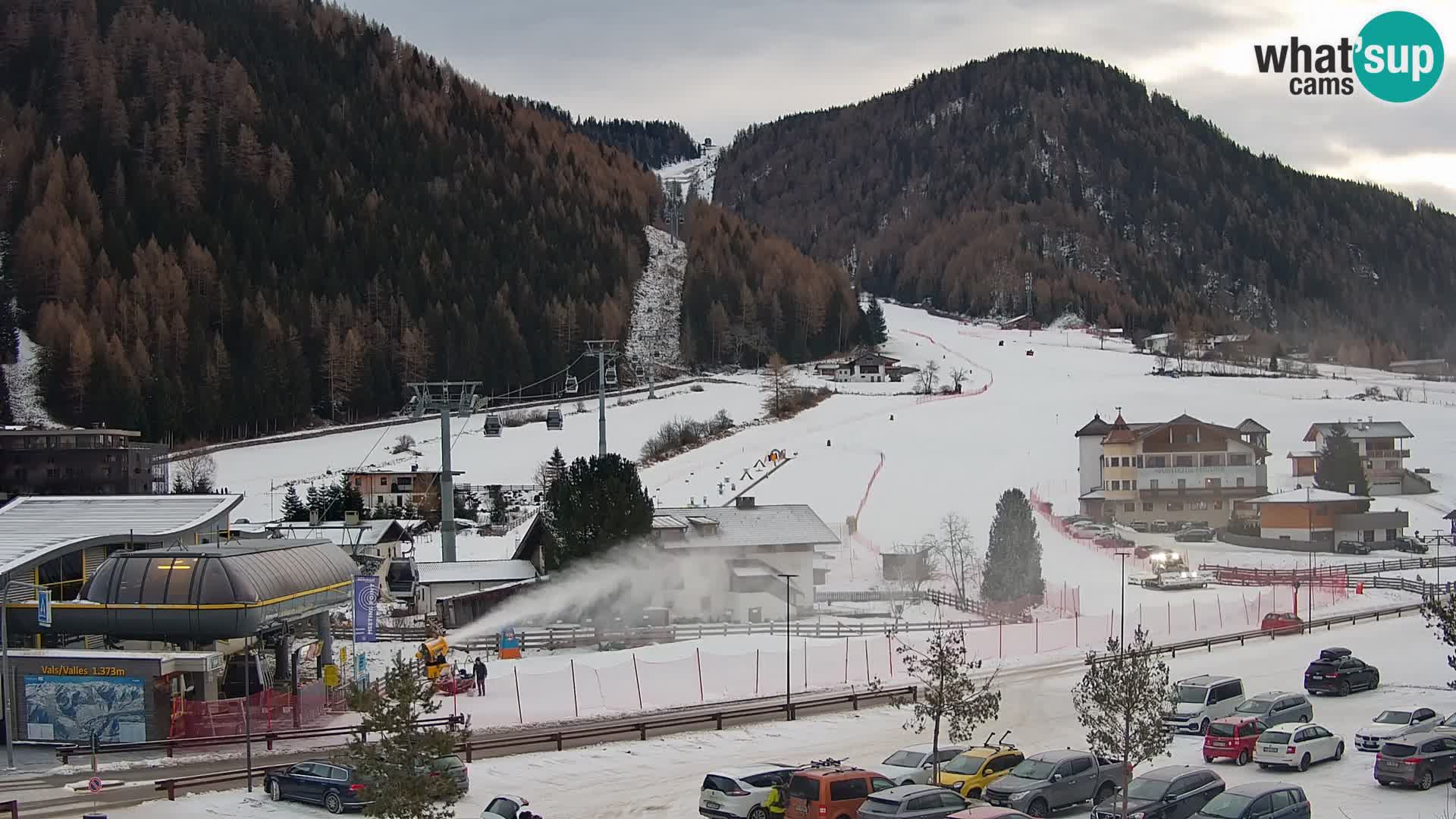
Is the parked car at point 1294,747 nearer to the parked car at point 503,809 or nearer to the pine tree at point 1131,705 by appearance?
Answer: the pine tree at point 1131,705

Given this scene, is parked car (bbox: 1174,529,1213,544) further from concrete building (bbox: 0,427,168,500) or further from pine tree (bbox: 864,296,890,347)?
pine tree (bbox: 864,296,890,347)

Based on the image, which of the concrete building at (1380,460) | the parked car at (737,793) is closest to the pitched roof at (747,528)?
the parked car at (737,793)

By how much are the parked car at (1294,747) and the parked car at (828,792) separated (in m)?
8.65

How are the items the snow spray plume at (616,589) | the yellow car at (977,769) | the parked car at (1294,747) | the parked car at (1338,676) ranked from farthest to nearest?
the snow spray plume at (616,589), the parked car at (1338,676), the parked car at (1294,747), the yellow car at (977,769)

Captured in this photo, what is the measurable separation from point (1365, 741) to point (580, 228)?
15641 centimetres

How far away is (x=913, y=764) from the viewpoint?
98.1 feet

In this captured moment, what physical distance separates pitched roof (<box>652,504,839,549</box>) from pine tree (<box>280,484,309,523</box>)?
2345 cm

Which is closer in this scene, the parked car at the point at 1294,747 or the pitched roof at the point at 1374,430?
the parked car at the point at 1294,747

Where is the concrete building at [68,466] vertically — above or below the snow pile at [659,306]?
below

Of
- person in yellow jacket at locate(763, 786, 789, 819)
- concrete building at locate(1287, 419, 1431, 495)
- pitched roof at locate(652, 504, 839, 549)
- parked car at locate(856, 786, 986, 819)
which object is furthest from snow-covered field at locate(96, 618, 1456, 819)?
concrete building at locate(1287, 419, 1431, 495)

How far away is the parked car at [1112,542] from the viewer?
7069 cm

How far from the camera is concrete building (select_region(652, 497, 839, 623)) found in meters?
57.0

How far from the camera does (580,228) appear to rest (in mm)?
182000

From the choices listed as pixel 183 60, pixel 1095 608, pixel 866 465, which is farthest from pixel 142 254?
→ pixel 1095 608
